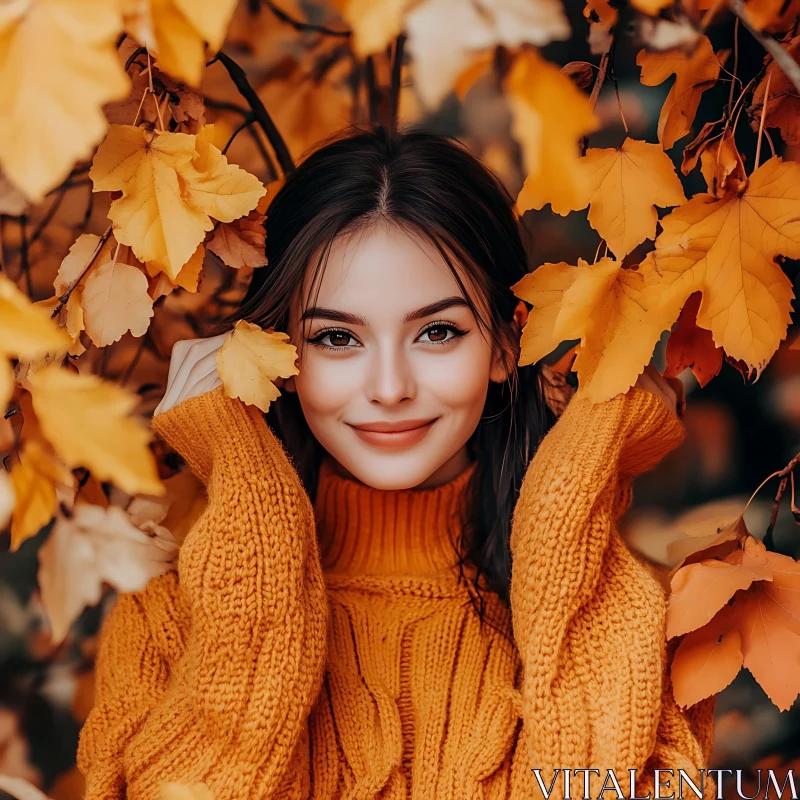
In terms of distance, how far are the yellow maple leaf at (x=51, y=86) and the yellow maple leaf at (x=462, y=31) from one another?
184mm

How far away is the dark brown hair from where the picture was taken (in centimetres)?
115

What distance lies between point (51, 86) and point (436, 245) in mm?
664

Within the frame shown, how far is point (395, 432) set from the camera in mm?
1139

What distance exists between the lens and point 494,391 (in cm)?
131

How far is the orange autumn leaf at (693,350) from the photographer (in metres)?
1.06

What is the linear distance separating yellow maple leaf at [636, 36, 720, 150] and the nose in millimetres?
395

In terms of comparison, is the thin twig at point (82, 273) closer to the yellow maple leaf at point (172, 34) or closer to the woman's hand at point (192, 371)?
the woman's hand at point (192, 371)

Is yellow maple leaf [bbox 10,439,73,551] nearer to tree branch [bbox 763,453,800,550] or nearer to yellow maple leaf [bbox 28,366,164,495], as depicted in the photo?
yellow maple leaf [bbox 28,366,164,495]

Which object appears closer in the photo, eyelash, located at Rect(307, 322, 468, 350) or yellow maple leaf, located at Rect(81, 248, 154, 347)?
yellow maple leaf, located at Rect(81, 248, 154, 347)

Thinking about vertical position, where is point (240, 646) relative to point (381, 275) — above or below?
below

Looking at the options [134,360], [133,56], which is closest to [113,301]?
[133,56]

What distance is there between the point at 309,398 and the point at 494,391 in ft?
1.01

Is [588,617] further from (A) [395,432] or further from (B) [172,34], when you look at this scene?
(B) [172,34]

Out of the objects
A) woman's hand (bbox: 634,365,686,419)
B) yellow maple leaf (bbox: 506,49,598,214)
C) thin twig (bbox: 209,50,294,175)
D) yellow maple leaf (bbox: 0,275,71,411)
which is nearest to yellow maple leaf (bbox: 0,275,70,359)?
yellow maple leaf (bbox: 0,275,71,411)
